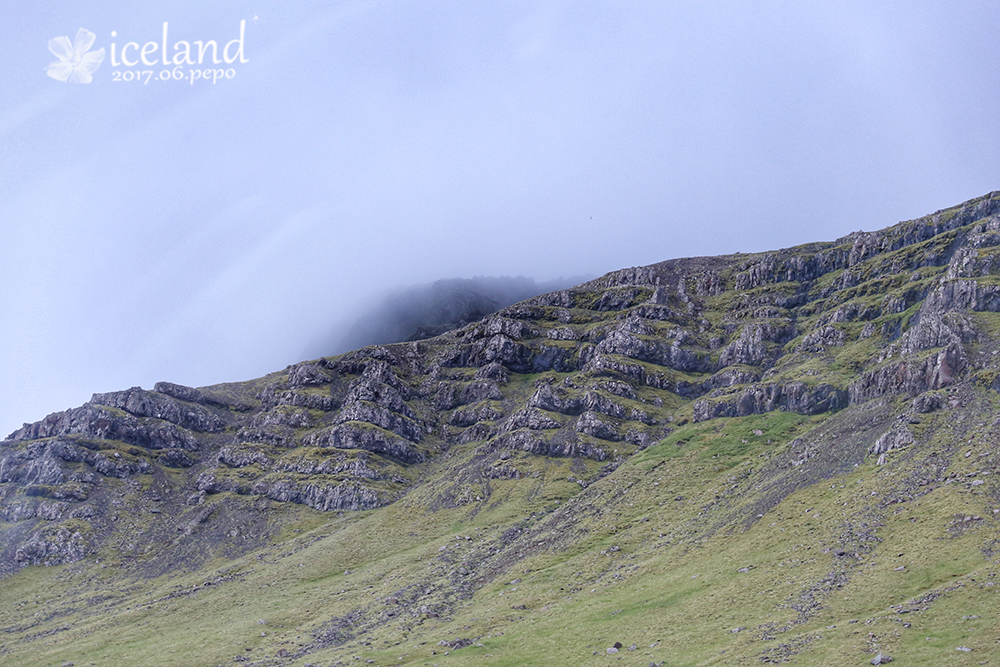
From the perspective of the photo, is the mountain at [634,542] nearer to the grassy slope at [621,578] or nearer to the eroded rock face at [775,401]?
the grassy slope at [621,578]

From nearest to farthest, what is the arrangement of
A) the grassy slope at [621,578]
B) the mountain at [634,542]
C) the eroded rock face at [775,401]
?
1. the grassy slope at [621,578]
2. the mountain at [634,542]
3. the eroded rock face at [775,401]

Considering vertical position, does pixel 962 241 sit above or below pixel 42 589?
above

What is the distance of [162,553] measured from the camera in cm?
17375

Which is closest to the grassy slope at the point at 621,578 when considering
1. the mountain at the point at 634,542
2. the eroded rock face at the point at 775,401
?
the mountain at the point at 634,542

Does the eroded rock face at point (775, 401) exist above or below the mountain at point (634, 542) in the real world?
above

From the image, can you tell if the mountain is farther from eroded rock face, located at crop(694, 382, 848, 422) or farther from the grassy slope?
eroded rock face, located at crop(694, 382, 848, 422)

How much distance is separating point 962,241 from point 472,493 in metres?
160

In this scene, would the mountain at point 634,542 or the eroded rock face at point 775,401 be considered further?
the eroded rock face at point 775,401

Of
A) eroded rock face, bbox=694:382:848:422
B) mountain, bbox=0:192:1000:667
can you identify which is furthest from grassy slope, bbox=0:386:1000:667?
eroded rock face, bbox=694:382:848:422

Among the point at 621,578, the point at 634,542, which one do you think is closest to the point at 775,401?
the point at 634,542

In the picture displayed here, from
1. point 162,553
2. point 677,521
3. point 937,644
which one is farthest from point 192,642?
point 937,644

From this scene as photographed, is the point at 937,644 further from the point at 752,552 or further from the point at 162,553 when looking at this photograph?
the point at 162,553

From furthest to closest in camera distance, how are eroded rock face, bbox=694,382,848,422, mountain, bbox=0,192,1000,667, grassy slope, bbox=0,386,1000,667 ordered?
eroded rock face, bbox=694,382,848,422 < mountain, bbox=0,192,1000,667 < grassy slope, bbox=0,386,1000,667

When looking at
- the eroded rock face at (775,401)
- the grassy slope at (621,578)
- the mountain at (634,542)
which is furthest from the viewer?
the eroded rock face at (775,401)
